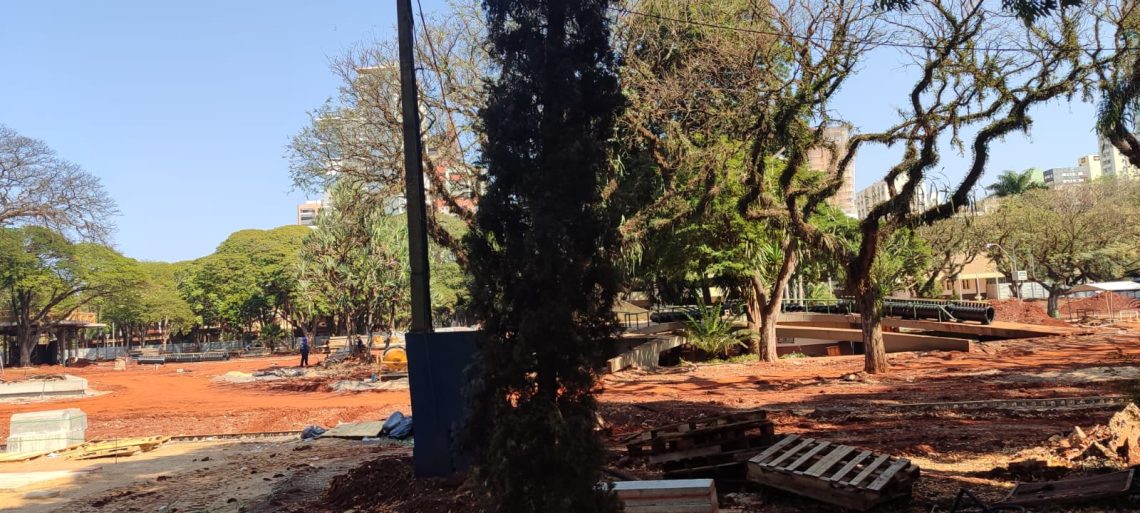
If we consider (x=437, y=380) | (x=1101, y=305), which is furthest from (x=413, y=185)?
(x=1101, y=305)

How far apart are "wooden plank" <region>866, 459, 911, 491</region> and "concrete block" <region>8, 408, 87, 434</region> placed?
603 inches

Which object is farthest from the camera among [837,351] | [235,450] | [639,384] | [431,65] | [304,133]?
[837,351]

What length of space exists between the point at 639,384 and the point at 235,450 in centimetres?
1105

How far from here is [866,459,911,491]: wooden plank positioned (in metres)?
6.35

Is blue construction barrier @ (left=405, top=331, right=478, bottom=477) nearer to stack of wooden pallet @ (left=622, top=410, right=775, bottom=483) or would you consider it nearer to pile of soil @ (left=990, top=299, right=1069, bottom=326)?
stack of wooden pallet @ (left=622, top=410, right=775, bottom=483)

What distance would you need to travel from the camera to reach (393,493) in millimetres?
8211

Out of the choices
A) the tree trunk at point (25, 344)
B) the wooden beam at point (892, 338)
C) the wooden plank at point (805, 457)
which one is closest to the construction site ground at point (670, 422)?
the wooden plank at point (805, 457)

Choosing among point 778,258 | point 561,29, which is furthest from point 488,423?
point 778,258

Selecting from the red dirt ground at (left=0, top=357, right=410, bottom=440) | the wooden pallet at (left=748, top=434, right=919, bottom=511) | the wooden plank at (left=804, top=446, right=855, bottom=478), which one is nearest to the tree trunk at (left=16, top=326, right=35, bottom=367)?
the red dirt ground at (left=0, top=357, right=410, bottom=440)

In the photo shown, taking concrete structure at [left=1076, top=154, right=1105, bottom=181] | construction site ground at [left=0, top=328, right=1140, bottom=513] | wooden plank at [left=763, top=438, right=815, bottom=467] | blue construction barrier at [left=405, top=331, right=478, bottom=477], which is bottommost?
construction site ground at [left=0, top=328, right=1140, bottom=513]

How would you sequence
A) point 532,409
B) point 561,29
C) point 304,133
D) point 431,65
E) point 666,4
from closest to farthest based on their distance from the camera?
point 532,409 → point 561,29 → point 431,65 → point 666,4 → point 304,133

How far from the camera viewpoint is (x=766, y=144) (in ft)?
60.2

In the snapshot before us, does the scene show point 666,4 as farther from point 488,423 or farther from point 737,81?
point 488,423

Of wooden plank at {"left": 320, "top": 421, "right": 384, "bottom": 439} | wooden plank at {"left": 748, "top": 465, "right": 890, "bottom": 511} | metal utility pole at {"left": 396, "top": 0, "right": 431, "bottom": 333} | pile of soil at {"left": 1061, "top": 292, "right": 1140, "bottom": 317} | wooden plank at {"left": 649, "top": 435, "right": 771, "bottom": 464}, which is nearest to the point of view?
wooden plank at {"left": 748, "top": 465, "right": 890, "bottom": 511}
